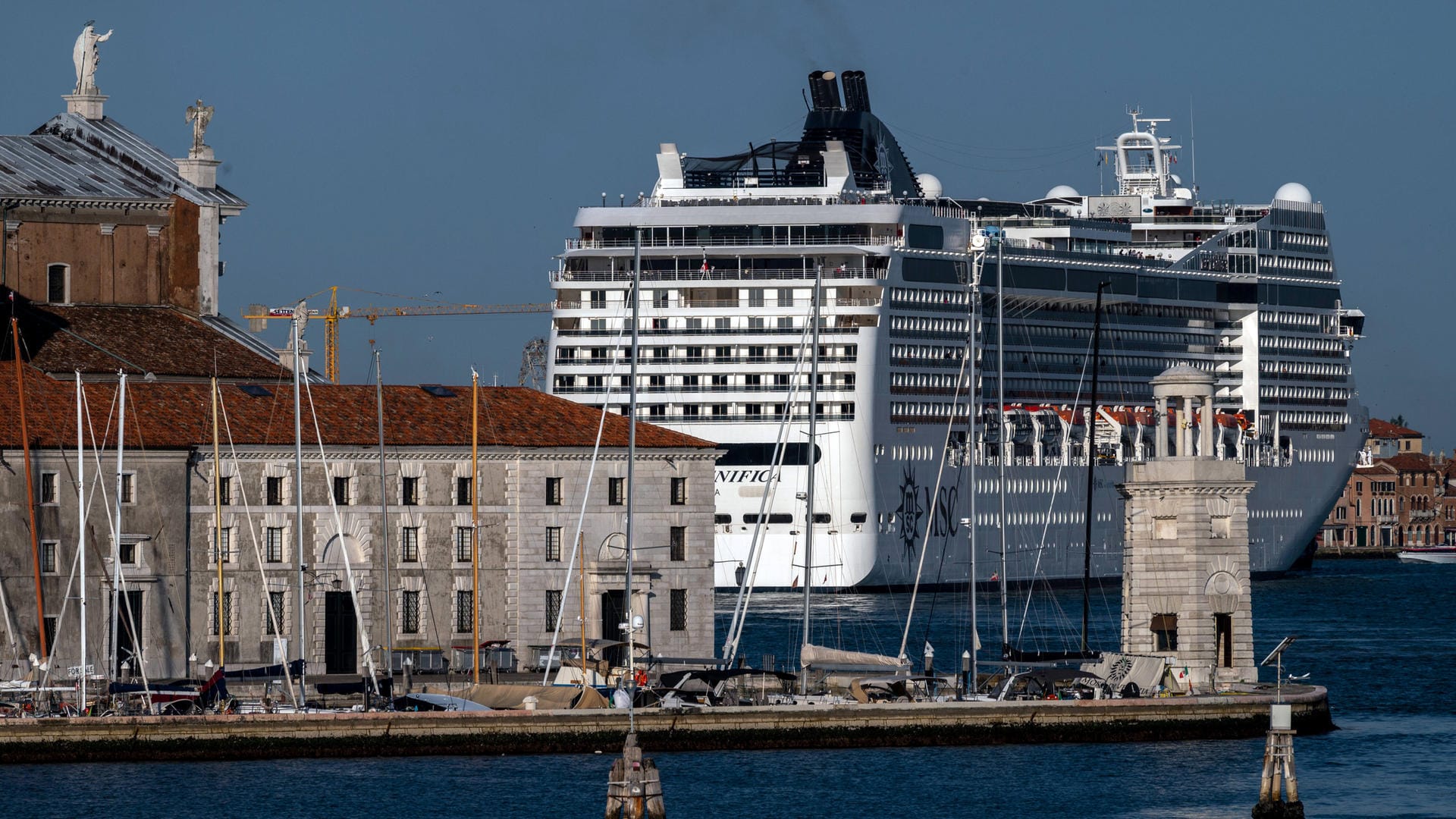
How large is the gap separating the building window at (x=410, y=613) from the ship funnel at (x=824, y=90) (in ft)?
182

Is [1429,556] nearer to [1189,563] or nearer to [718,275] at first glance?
[718,275]

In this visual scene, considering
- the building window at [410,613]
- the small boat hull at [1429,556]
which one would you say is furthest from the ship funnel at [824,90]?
the small boat hull at [1429,556]

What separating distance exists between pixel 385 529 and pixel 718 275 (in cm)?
4392

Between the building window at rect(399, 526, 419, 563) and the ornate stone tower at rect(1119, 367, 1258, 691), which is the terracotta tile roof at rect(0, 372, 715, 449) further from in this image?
the ornate stone tower at rect(1119, 367, 1258, 691)

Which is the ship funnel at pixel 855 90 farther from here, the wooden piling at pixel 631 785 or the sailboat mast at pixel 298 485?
the wooden piling at pixel 631 785

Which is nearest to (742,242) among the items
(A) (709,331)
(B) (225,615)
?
(A) (709,331)

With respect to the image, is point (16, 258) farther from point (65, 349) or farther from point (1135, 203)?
point (1135, 203)

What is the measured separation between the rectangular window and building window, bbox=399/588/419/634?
5.44m

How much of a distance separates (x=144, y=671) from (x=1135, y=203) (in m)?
75.3

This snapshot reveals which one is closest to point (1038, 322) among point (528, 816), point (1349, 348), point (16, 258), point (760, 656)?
point (1349, 348)

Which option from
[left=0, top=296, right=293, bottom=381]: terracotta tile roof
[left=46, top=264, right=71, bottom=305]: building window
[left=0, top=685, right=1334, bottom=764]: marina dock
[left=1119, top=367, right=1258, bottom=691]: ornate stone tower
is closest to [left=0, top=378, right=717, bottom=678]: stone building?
[left=0, top=296, right=293, bottom=381]: terracotta tile roof

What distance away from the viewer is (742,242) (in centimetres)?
10025

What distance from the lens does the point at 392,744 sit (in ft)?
163

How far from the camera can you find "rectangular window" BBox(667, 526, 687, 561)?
61281mm
